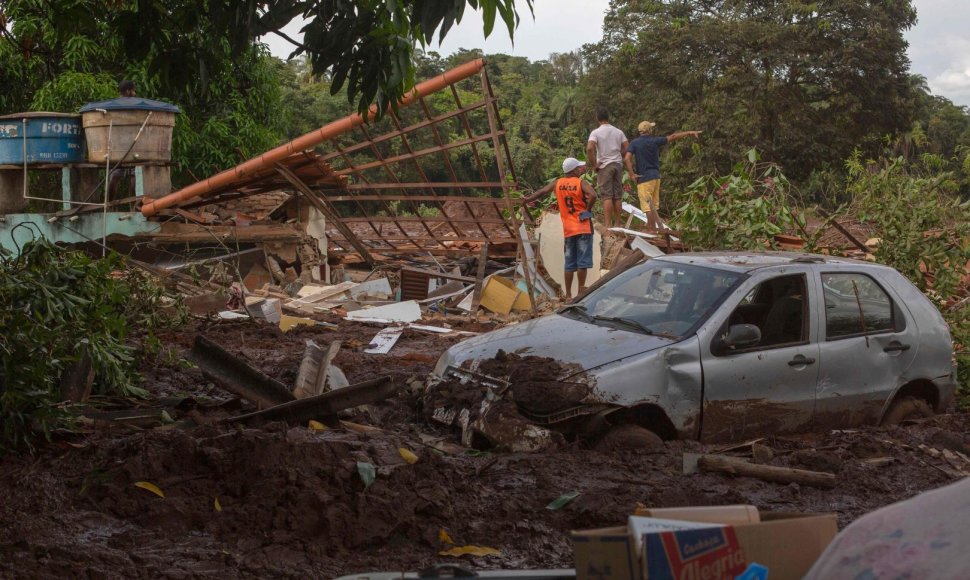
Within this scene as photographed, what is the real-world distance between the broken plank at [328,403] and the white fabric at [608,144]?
30.0 feet

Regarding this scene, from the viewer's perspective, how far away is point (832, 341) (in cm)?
781

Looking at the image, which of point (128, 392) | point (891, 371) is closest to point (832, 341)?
point (891, 371)

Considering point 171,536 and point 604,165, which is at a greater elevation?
point 604,165

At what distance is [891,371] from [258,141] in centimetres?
2056

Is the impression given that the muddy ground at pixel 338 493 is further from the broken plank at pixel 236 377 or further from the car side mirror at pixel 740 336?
the car side mirror at pixel 740 336

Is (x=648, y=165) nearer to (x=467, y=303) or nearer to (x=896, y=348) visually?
(x=467, y=303)

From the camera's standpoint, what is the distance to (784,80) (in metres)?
36.8

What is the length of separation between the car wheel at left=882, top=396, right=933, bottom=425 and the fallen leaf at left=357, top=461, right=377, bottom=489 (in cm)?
436

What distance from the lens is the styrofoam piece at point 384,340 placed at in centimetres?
1263

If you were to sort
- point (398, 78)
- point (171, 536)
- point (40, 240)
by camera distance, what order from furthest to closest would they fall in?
1. point (40, 240)
2. point (171, 536)
3. point (398, 78)

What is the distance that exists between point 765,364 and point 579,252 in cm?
698

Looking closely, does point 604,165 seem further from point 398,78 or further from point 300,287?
point 398,78

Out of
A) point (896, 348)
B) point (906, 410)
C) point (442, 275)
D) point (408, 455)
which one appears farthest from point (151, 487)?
point (442, 275)

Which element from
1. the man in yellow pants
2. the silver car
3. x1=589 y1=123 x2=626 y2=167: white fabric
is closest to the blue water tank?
x1=589 y1=123 x2=626 y2=167: white fabric
